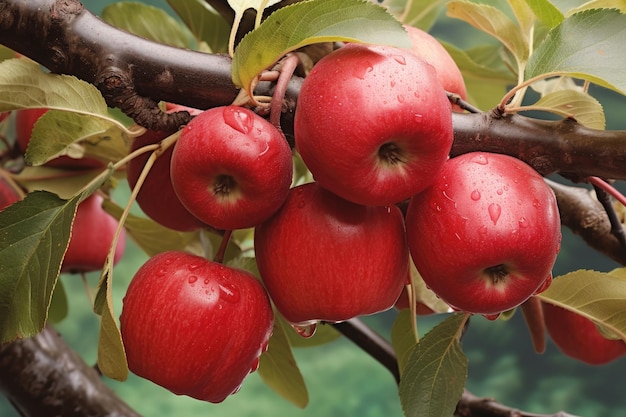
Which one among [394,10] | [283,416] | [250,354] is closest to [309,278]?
[250,354]

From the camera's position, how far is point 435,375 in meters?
0.48

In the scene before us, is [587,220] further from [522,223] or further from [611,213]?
[522,223]

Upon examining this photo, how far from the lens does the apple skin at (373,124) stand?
0.34 m

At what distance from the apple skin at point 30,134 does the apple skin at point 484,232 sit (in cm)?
37

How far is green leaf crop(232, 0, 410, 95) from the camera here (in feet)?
1.13

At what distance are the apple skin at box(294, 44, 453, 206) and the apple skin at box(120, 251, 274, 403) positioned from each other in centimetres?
9

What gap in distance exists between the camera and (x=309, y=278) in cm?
38

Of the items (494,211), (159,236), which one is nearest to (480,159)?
(494,211)

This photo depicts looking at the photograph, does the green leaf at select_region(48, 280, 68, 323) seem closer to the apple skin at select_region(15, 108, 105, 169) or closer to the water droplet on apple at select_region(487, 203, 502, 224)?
the apple skin at select_region(15, 108, 105, 169)

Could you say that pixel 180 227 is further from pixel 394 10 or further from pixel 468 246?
pixel 394 10

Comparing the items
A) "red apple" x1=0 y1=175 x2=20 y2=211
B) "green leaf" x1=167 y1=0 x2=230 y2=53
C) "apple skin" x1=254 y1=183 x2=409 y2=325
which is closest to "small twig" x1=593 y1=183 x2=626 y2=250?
"apple skin" x1=254 y1=183 x2=409 y2=325

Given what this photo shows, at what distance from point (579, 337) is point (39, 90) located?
48 cm

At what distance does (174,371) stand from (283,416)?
4.00 feet

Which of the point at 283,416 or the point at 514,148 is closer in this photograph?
the point at 514,148
